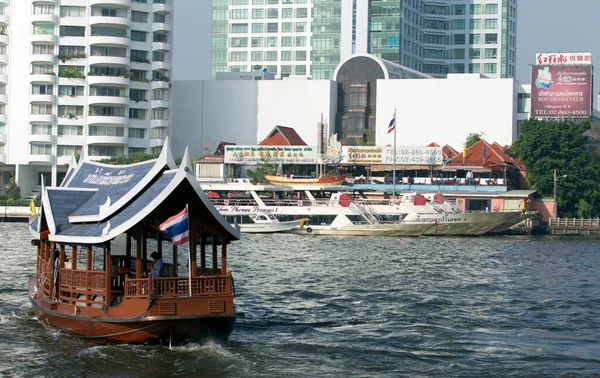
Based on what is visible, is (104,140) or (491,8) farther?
(491,8)

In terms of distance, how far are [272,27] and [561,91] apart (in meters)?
46.1

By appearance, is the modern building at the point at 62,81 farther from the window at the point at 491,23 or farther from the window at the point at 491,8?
the window at the point at 491,23

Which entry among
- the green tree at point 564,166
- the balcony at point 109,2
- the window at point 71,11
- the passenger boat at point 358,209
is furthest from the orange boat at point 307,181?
the window at point 71,11

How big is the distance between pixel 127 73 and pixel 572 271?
5684cm

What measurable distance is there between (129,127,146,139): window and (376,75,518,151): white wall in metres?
21.8

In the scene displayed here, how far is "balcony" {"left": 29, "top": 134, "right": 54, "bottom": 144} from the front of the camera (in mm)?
88250

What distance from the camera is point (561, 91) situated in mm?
88250

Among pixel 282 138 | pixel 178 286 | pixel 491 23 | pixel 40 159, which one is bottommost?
pixel 178 286

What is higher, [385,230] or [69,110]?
[69,110]

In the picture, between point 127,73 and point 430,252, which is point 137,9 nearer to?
point 127,73

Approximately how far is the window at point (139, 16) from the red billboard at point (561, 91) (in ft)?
115

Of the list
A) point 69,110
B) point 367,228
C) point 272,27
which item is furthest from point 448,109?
point 272,27

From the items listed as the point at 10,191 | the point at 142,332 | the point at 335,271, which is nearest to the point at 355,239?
the point at 335,271

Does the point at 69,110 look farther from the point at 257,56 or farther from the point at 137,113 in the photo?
the point at 257,56
